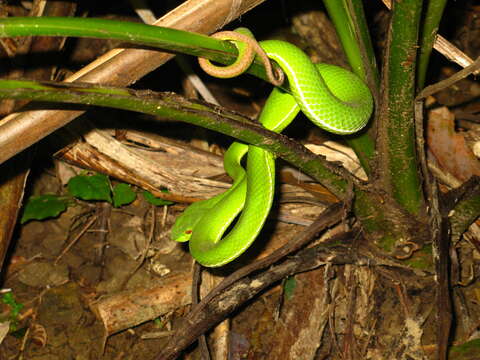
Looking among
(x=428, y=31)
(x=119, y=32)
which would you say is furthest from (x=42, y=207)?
(x=428, y=31)

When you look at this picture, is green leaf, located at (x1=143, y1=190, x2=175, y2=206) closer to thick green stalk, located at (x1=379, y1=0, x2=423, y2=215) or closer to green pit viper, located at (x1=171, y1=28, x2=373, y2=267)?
green pit viper, located at (x1=171, y1=28, x2=373, y2=267)

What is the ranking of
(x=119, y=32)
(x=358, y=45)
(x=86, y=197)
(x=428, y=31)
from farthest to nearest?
1. (x=86, y=197)
2. (x=358, y=45)
3. (x=428, y=31)
4. (x=119, y=32)

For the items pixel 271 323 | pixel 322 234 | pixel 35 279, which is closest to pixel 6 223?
pixel 35 279

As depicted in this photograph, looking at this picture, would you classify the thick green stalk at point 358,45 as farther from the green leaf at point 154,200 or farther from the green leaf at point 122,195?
the green leaf at point 122,195

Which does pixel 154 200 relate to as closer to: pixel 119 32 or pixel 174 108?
pixel 174 108

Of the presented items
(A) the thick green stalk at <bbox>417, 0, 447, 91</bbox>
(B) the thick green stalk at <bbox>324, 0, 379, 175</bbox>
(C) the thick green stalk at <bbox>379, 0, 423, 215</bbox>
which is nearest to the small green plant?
(B) the thick green stalk at <bbox>324, 0, 379, 175</bbox>

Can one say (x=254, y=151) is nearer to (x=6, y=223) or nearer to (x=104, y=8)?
(x=6, y=223)
